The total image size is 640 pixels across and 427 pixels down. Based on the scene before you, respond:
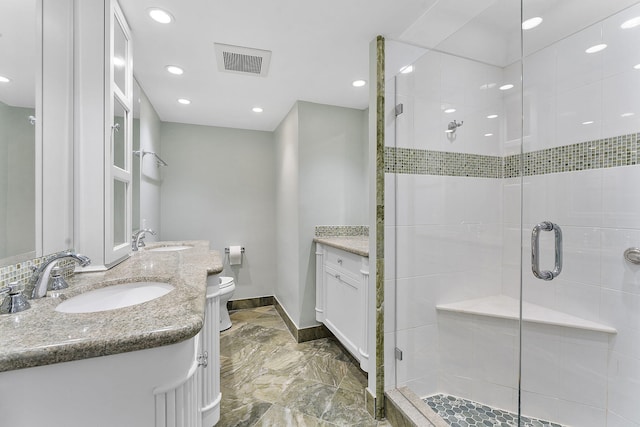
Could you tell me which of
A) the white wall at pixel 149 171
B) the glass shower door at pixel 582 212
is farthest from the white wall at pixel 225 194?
the glass shower door at pixel 582 212

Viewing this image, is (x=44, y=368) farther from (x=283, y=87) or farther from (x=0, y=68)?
(x=283, y=87)

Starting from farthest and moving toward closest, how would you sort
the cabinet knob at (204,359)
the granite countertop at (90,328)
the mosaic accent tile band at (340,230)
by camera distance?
the mosaic accent tile band at (340,230)
the cabinet knob at (204,359)
the granite countertop at (90,328)

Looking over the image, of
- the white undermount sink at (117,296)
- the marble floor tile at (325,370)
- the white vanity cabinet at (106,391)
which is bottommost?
the marble floor tile at (325,370)

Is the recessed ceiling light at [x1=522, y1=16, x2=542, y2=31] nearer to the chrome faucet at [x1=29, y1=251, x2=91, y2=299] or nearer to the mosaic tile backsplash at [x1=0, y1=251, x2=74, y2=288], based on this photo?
the chrome faucet at [x1=29, y1=251, x2=91, y2=299]

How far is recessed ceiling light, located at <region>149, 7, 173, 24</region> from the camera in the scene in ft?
4.88

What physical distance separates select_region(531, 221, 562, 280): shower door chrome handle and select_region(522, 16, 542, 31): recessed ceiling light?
109cm

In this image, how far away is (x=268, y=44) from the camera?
1.78 m

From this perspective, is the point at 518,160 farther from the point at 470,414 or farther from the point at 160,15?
the point at 160,15

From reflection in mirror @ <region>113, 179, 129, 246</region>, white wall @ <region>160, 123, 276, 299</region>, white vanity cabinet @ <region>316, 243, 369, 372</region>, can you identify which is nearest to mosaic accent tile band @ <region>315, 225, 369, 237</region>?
white vanity cabinet @ <region>316, 243, 369, 372</region>

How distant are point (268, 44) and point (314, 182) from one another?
122 centimetres

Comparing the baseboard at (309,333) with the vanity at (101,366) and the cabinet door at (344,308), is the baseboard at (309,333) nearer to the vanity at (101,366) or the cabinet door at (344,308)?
the cabinet door at (344,308)

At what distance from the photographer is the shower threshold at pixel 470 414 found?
1.51 metres

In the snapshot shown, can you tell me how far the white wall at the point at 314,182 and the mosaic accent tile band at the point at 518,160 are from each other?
112cm

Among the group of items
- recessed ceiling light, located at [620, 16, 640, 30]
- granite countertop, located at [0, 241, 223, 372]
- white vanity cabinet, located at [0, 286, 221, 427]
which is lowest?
white vanity cabinet, located at [0, 286, 221, 427]
